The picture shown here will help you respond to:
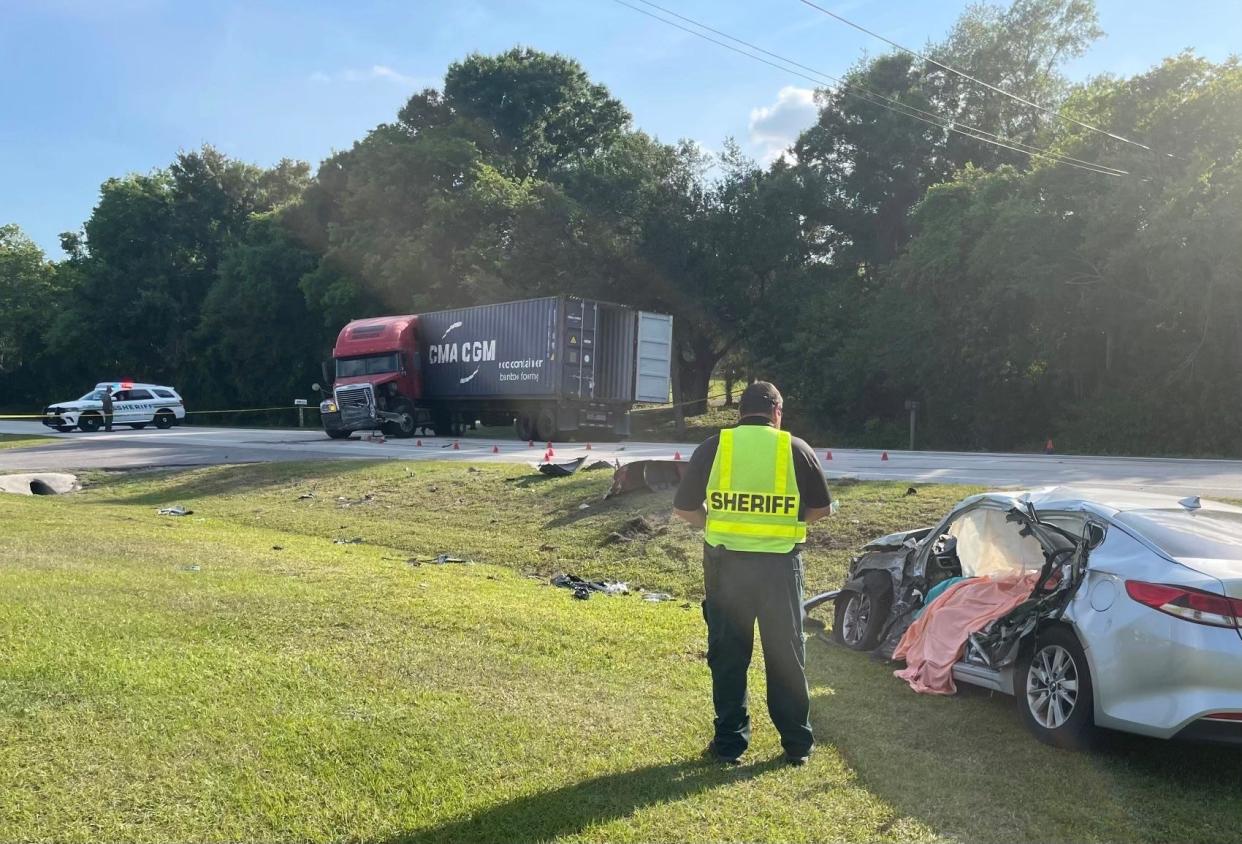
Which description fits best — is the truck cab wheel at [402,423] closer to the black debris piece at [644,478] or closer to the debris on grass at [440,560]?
the black debris piece at [644,478]

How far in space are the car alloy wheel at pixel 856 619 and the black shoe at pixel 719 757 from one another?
9.00 ft

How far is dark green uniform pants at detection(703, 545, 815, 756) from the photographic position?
4824mm

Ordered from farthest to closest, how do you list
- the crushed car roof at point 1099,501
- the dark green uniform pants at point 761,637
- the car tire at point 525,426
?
the car tire at point 525,426, the crushed car roof at point 1099,501, the dark green uniform pants at point 761,637

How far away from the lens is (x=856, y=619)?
7547 mm

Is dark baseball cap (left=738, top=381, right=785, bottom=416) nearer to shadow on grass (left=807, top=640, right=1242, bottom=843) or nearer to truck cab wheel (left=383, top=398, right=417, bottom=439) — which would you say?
shadow on grass (left=807, top=640, right=1242, bottom=843)

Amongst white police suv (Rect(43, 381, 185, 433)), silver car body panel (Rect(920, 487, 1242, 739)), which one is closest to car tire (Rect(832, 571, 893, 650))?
silver car body panel (Rect(920, 487, 1242, 739))

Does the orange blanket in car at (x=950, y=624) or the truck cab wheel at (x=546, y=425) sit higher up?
the truck cab wheel at (x=546, y=425)

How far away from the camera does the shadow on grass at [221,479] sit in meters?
19.8

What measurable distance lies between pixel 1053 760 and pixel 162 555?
8.76 meters

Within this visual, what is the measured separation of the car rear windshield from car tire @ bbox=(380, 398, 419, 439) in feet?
97.1

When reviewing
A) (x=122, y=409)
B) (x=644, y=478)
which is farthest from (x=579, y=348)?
(x=122, y=409)

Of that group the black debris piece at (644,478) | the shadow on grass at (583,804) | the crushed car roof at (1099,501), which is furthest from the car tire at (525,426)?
the shadow on grass at (583,804)

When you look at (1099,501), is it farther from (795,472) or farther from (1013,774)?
(795,472)

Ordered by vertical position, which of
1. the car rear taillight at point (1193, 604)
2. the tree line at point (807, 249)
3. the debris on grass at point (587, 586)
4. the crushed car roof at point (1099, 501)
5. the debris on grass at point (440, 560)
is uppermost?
the tree line at point (807, 249)
